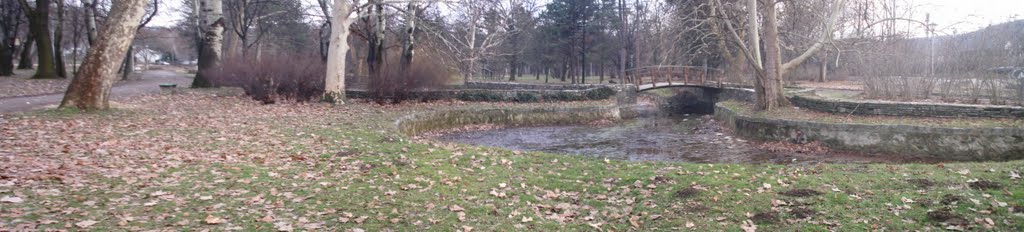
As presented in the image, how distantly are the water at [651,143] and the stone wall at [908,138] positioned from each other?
1.52ft

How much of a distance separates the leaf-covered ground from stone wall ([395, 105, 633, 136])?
6.98m

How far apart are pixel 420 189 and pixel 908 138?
11312mm

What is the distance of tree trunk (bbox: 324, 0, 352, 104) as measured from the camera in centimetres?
1662

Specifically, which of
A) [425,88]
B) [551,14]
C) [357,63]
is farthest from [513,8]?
[425,88]

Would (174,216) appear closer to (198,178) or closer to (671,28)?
(198,178)

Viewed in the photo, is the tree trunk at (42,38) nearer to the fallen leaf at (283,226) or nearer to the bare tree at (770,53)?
the fallen leaf at (283,226)

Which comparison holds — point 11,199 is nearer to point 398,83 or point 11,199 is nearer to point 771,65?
point 398,83

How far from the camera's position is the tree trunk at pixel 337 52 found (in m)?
16.6

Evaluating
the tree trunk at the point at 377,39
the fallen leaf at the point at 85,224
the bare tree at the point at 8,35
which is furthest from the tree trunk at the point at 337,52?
the bare tree at the point at 8,35

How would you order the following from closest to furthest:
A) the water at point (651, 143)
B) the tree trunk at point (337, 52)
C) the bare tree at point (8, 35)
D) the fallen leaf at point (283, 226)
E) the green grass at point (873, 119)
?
the fallen leaf at point (283, 226)
the water at point (651, 143)
the green grass at point (873, 119)
the tree trunk at point (337, 52)
the bare tree at point (8, 35)

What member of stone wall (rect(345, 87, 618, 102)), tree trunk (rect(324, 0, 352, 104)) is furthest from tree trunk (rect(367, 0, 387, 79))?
tree trunk (rect(324, 0, 352, 104))

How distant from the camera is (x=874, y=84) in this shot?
812 inches

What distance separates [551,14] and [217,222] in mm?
38913

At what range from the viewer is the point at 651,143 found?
15.4m
